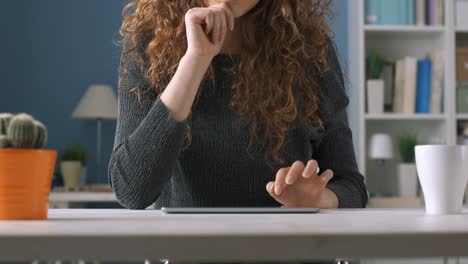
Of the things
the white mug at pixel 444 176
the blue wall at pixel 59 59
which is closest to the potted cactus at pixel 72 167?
the blue wall at pixel 59 59

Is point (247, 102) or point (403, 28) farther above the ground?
point (403, 28)

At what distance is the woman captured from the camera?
1.42 metres

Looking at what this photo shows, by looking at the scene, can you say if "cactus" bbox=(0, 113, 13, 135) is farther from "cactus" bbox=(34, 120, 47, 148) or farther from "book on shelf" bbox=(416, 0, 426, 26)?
"book on shelf" bbox=(416, 0, 426, 26)

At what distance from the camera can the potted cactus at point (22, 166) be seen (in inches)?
31.3

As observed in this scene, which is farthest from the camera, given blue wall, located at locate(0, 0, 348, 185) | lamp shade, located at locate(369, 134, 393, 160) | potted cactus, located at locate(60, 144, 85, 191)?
blue wall, located at locate(0, 0, 348, 185)

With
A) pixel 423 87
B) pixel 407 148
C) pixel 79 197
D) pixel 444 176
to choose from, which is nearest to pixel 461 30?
pixel 423 87

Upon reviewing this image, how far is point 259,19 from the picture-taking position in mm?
1559

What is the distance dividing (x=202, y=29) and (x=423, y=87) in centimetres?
271

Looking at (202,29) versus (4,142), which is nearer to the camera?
(4,142)

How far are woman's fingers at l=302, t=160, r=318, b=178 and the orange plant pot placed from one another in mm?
443

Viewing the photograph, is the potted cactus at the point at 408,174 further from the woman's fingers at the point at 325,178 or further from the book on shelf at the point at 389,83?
the woman's fingers at the point at 325,178

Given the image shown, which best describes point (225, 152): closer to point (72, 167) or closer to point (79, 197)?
point (79, 197)

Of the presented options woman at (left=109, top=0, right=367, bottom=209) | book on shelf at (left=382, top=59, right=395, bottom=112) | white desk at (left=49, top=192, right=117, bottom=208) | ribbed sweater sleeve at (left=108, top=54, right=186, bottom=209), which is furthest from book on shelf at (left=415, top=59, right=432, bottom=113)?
ribbed sweater sleeve at (left=108, top=54, right=186, bottom=209)

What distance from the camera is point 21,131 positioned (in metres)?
0.79
